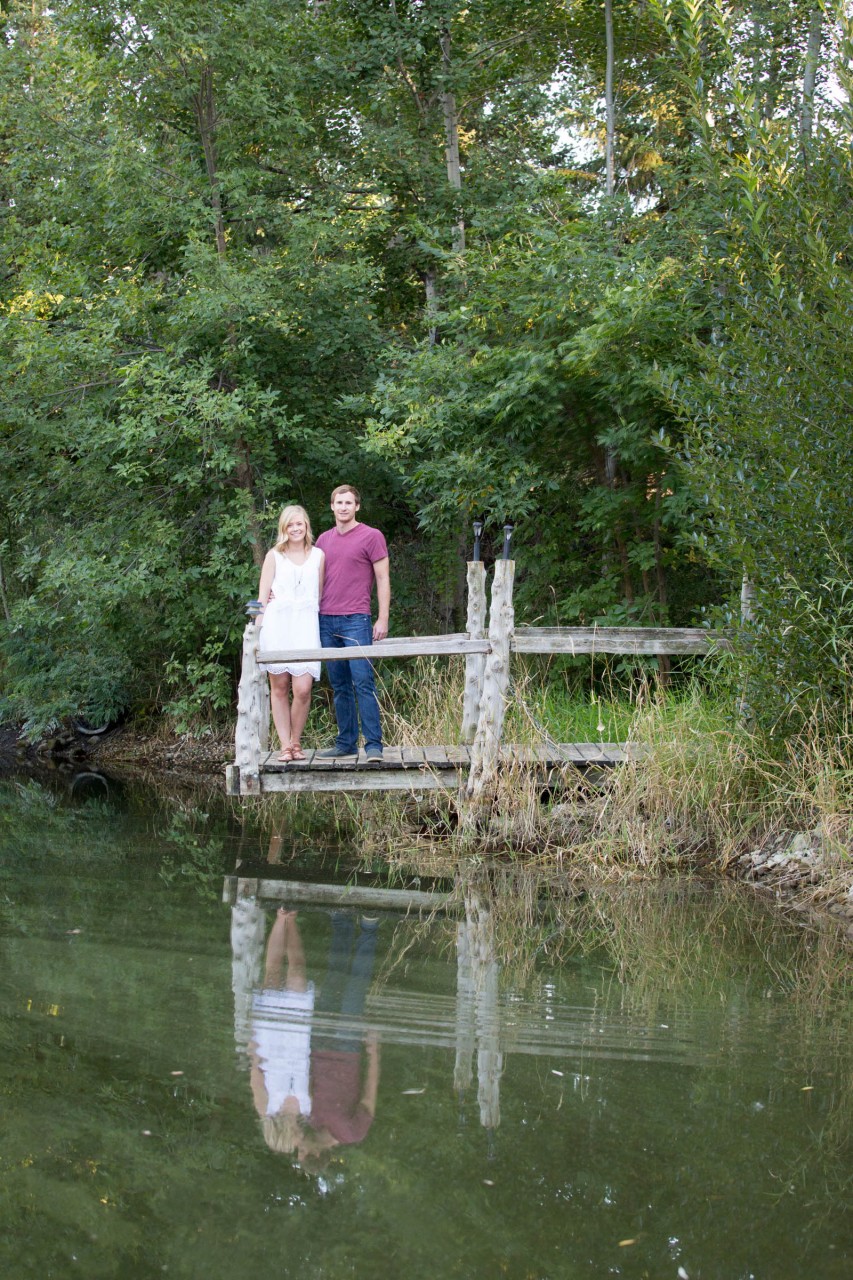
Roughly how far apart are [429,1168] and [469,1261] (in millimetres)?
523

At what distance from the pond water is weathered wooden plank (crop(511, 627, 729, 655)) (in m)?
2.37

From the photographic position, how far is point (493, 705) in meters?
9.03

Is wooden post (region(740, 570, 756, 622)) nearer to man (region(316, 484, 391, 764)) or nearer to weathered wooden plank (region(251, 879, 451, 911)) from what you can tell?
man (region(316, 484, 391, 764))

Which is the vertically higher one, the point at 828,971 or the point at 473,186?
the point at 473,186

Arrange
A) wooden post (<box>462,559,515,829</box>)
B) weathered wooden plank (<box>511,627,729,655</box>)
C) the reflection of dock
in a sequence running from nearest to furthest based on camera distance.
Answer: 1. the reflection of dock
2. wooden post (<box>462,559,515,829</box>)
3. weathered wooden plank (<box>511,627,729,655</box>)

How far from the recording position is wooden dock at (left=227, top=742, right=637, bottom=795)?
29.9 feet

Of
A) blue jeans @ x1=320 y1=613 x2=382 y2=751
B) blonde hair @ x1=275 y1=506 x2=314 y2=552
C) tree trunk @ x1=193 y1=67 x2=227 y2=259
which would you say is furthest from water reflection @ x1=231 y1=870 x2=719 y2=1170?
tree trunk @ x1=193 y1=67 x2=227 y2=259

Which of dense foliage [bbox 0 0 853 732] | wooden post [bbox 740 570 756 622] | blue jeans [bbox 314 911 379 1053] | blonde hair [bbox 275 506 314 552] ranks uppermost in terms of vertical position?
dense foliage [bbox 0 0 853 732]

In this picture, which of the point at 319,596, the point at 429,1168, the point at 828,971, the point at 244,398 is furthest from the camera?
the point at 244,398

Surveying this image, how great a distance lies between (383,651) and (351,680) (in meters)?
0.71

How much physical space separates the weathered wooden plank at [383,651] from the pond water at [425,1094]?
200cm

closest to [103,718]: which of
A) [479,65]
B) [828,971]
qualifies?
[479,65]

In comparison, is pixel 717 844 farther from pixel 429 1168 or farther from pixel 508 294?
pixel 508 294

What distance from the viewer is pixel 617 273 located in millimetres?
11016
